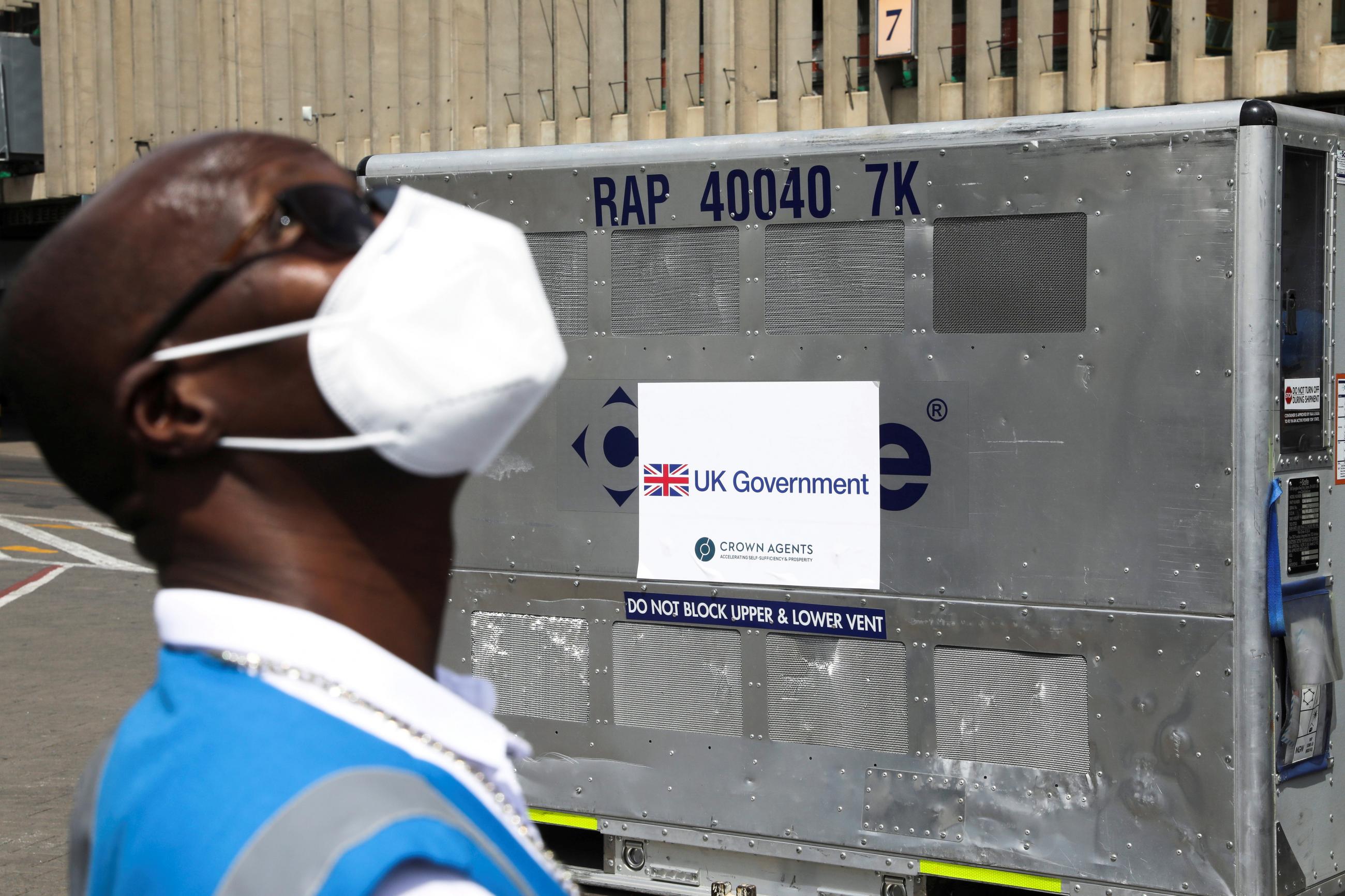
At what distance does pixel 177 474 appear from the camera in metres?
1.21

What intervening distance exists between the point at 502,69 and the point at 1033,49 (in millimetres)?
11352

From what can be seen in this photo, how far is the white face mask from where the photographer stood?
118 cm

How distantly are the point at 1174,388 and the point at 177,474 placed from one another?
415 centimetres

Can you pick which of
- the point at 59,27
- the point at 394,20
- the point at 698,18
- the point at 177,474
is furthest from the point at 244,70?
the point at 177,474

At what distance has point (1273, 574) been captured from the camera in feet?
15.4

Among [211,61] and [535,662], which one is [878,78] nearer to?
[535,662]

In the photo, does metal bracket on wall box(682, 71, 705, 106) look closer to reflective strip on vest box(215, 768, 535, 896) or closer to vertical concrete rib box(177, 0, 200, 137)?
vertical concrete rib box(177, 0, 200, 137)

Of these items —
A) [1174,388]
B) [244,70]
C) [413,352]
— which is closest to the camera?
[413,352]

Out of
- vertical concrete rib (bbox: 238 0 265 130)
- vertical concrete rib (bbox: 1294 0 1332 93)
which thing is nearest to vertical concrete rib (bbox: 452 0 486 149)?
vertical concrete rib (bbox: 238 0 265 130)

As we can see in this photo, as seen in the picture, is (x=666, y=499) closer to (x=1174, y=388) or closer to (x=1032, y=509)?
(x=1032, y=509)

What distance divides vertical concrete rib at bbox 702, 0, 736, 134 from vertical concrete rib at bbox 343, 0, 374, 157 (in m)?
9.33

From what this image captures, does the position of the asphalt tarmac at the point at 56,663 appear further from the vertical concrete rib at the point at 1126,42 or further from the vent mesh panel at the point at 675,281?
the vertical concrete rib at the point at 1126,42

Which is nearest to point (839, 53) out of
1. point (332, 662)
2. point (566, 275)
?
point (566, 275)

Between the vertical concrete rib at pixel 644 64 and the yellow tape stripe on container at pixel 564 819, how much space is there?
817 inches
